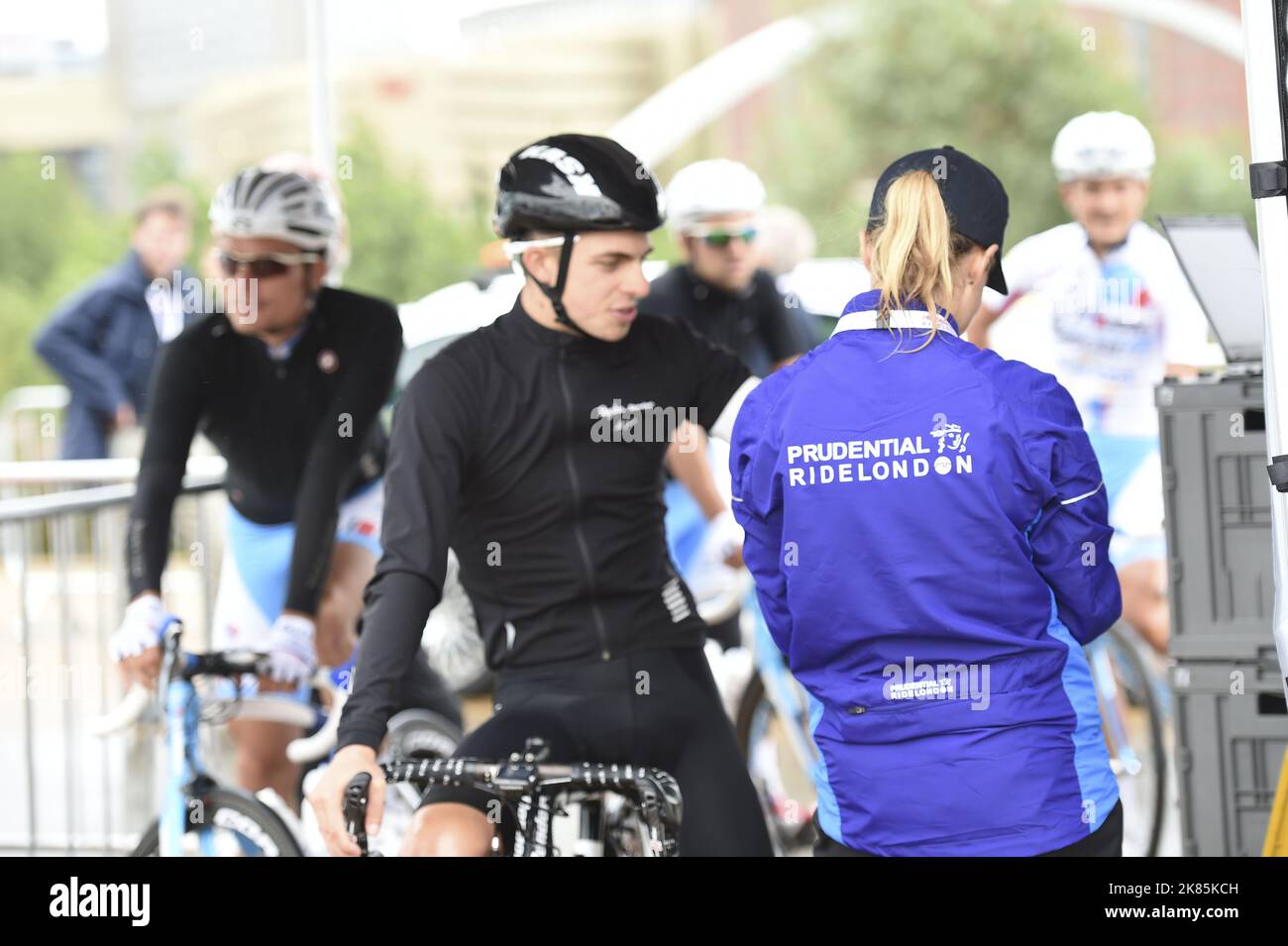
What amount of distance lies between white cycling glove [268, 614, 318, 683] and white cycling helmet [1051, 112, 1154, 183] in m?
3.19

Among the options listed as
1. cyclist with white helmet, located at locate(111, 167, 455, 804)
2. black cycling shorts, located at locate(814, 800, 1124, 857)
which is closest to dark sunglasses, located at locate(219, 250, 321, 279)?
cyclist with white helmet, located at locate(111, 167, 455, 804)

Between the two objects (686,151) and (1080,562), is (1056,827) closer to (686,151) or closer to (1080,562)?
(1080,562)

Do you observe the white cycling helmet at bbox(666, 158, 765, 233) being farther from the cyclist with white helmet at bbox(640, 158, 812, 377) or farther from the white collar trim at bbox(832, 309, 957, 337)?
the white collar trim at bbox(832, 309, 957, 337)

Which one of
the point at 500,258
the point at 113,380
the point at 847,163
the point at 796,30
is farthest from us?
the point at 847,163

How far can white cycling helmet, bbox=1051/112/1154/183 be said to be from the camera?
6.38 meters

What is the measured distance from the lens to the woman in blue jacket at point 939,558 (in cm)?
303

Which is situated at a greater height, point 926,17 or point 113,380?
point 926,17

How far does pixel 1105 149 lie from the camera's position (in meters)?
6.40

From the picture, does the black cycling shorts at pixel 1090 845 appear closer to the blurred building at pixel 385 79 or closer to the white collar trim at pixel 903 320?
the white collar trim at pixel 903 320

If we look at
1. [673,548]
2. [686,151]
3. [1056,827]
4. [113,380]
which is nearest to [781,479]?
[1056,827]

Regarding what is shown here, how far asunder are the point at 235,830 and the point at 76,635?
3944 millimetres

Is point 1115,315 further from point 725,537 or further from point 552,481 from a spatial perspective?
point 552,481
